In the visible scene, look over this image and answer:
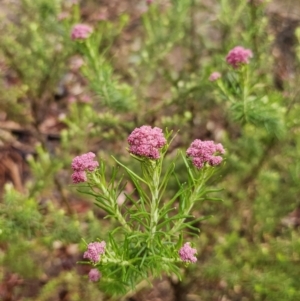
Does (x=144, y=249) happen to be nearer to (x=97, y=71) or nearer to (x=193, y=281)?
(x=97, y=71)

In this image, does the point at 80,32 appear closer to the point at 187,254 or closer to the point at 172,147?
the point at 187,254

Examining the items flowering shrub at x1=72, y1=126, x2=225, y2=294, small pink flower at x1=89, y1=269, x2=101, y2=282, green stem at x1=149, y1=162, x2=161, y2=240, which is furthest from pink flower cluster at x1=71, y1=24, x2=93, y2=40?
small pink flower at x1=89, y1=269, x2=101, y2=282

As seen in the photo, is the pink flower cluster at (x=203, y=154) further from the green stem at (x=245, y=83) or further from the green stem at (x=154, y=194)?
the green stem at (x=245, y=83)

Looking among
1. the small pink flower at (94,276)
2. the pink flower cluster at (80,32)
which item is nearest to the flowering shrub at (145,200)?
the small pink flower at (94,276)

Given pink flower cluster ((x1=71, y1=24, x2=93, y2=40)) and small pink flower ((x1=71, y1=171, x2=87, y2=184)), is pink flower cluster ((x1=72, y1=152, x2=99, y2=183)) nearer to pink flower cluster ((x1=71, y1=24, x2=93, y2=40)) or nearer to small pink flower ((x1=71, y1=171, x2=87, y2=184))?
small pink flower ((x1=71, y1=171, x2=87, y2=184))

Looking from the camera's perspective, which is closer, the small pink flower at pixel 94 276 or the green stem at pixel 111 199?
the green stem at pixel 111 199

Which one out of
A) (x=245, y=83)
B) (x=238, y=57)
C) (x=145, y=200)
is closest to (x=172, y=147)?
(x=245, y=83)
